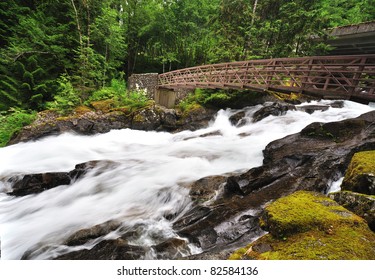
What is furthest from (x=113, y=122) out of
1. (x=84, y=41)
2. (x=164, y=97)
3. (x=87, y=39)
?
(x=84, y=41)

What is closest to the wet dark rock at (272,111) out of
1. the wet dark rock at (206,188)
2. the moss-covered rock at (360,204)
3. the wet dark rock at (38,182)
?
the wet dark rock at (206,188)

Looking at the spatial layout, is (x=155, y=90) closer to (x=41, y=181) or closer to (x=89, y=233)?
(x=41, y=181)

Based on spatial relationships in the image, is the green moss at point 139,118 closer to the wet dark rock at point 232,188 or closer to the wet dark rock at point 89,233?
the wet dark rock at point 232,188

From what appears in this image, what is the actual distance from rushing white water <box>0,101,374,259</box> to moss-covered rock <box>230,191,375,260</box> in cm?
216

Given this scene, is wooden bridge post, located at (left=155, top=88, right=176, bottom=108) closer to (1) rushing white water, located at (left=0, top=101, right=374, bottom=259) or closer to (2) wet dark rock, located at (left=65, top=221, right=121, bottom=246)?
(1) rushing white water, located at (left=0, top=101, right=374, bottom=259)

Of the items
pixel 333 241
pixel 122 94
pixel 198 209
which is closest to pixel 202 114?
pixel 122 94

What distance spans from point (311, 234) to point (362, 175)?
1623 mm

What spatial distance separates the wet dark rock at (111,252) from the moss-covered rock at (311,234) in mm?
1916

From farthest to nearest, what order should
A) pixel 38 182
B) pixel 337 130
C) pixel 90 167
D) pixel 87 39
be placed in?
pixel 87 39 < pixel 90 167 < pixel 38 182 < pixel 337 130

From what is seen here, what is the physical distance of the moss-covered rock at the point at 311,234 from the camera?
1947mm

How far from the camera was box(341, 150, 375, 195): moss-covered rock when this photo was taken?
2.91 meters

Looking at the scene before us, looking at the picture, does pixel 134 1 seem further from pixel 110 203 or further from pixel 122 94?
pixel 110 203

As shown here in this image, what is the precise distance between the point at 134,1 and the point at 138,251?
2138 cm

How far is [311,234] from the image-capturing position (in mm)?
2176
